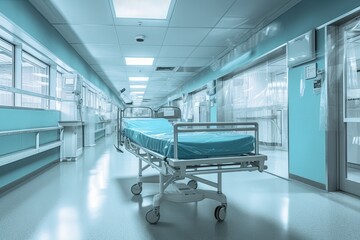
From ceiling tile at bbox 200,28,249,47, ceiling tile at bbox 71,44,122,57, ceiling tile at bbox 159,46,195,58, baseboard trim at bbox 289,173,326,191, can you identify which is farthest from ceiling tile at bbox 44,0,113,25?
baseboard trim at bbox 289,173,326,191

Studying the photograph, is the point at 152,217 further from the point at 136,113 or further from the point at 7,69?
the point at 136,113

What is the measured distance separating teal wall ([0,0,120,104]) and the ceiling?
0.36 ft

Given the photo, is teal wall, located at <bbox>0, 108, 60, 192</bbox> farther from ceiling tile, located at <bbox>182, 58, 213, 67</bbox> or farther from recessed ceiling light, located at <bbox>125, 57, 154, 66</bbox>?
ceiling tile, located at <bbox>182, 58, 213, 67</bbox>

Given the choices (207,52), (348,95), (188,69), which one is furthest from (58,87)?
(348,95)

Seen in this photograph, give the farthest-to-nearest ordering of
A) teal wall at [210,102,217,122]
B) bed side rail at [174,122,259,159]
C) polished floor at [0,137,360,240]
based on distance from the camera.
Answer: teal wall at [210,102,217,122] → polished floor at [0,137,360,240] → bed side rail at [174,122,259,159]

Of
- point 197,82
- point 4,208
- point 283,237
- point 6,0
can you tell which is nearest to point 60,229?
point 4,208

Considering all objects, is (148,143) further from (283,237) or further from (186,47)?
(186,47)

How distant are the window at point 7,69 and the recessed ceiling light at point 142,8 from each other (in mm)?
1671

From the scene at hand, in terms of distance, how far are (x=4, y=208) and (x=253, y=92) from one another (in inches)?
177

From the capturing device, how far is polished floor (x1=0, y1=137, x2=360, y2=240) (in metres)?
2.04

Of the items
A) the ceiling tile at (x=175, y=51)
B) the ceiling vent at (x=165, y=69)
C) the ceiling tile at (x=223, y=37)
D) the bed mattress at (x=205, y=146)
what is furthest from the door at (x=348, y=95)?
the ceiling vent at (x=165, y=69)

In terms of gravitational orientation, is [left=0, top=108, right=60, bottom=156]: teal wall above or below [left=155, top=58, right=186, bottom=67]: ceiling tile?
below

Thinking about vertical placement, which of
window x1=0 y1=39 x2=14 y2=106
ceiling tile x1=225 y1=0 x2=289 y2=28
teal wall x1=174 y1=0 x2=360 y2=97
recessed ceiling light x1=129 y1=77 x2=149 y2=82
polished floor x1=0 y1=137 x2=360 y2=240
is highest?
ceiling tile x1=225 y1=0 x2=289 y2=28

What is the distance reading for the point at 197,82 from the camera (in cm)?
908
